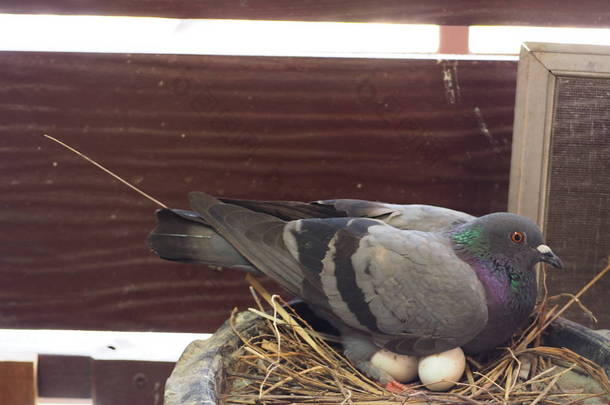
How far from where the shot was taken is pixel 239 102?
5.64 feet

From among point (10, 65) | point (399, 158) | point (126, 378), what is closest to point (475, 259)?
point (399, 158)

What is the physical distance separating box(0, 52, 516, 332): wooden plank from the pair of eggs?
1.47 ft

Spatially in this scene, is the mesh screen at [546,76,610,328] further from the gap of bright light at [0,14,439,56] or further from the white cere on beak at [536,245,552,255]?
the gap of bright light at [0,14,439,56]

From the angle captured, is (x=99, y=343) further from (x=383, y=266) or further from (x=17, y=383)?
(x=383, y=266)

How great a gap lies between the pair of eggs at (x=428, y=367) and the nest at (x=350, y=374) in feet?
0.06

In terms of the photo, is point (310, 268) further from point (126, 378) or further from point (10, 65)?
point (10, 65)

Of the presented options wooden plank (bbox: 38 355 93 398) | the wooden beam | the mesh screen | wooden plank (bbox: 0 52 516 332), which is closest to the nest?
the mesh screen

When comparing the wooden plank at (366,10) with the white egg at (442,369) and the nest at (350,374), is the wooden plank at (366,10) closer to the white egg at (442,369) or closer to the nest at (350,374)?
the nest at (350,374)

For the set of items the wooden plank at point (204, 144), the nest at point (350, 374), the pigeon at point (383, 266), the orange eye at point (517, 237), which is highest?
the wooden plank at point (204, 144)

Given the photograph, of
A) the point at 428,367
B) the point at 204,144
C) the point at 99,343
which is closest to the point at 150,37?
the point at 204,144

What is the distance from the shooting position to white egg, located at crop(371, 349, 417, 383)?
1405 mm

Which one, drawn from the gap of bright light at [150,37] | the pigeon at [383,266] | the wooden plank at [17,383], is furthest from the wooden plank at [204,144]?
the pigeon at [383,266]

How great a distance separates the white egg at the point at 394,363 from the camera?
4.61 ft

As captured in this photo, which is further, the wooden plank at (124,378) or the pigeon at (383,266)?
the wooden plank at (124,378)
